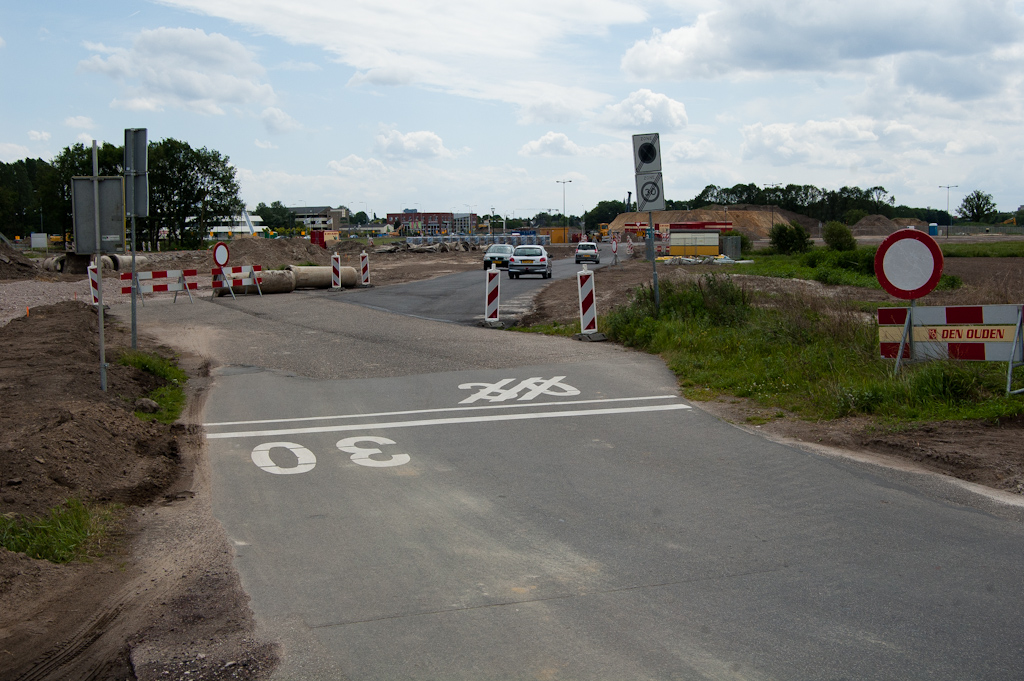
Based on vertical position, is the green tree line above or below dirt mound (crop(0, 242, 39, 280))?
above

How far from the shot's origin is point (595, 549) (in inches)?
212

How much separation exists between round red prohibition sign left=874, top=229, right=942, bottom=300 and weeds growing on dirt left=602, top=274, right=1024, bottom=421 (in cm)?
90

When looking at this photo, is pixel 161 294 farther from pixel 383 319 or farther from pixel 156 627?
pixel 156 627

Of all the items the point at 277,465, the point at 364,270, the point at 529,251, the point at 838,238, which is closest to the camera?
the point at 277,465

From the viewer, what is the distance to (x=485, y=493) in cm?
670

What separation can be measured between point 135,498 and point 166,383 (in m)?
5.85

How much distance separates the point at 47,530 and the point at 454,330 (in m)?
12.3

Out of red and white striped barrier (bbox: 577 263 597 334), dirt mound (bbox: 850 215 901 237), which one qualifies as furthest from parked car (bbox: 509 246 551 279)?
dirt mound (bbox: 850 215 901 237)

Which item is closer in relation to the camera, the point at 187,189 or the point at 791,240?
the point at 791,240

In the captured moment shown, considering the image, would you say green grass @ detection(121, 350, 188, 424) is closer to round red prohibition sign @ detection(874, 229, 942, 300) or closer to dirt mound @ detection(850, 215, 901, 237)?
round red prohibition sign @ detection(874, 229, 942, 300)

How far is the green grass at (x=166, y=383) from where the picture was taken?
33.0 feet

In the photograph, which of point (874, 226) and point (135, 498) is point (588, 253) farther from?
point (874, 226)

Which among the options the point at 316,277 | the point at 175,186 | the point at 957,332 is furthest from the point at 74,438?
the point at 175,186

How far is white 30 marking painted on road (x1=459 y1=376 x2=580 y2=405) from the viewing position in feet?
35.4
